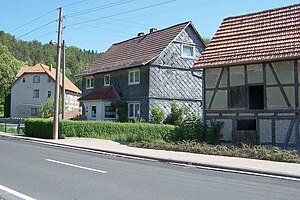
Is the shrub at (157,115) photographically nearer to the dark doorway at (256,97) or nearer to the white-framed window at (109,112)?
the white-framed window at (109,112)

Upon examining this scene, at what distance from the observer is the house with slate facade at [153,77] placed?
116 ft

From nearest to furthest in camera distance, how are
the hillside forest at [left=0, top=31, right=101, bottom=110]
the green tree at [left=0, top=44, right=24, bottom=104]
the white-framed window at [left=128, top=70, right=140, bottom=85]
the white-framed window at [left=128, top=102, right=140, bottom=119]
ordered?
1. the white-framed window at [left=128, top=102, right=140, bottom=119]
2. the white-framed window at [left=128, top=70, right=140, bottom=85]
3. the green tree at [left=0, top=44, right=24, bottom=104]
4. the hillside forest at [left=0, top=31, right=101, bottom=110]

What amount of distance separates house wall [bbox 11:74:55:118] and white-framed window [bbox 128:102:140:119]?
37.9 metres

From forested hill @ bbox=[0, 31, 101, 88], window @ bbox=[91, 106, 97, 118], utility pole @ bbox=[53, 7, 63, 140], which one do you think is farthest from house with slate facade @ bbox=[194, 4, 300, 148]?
forested hill @ bbox=[0, 31, 101, 88]

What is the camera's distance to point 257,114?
828 inches

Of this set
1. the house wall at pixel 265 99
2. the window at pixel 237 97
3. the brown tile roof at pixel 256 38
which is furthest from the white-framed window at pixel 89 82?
the window at pixel 237 97

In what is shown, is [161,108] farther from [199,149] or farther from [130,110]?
[199,149]

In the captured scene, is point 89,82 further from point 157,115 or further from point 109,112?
point 157,115

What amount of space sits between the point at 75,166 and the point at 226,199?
6312 millimetres

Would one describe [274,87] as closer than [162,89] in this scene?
Yes

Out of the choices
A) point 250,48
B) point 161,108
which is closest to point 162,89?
point 161,108

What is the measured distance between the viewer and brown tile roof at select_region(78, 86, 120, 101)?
123 ft

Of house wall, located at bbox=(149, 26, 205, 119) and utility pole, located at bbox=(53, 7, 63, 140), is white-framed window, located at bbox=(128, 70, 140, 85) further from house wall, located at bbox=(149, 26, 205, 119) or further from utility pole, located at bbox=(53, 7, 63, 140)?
utility pole, located at bbox=(53, 7, 63, 140)

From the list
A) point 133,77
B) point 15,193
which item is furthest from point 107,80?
point 15,193
